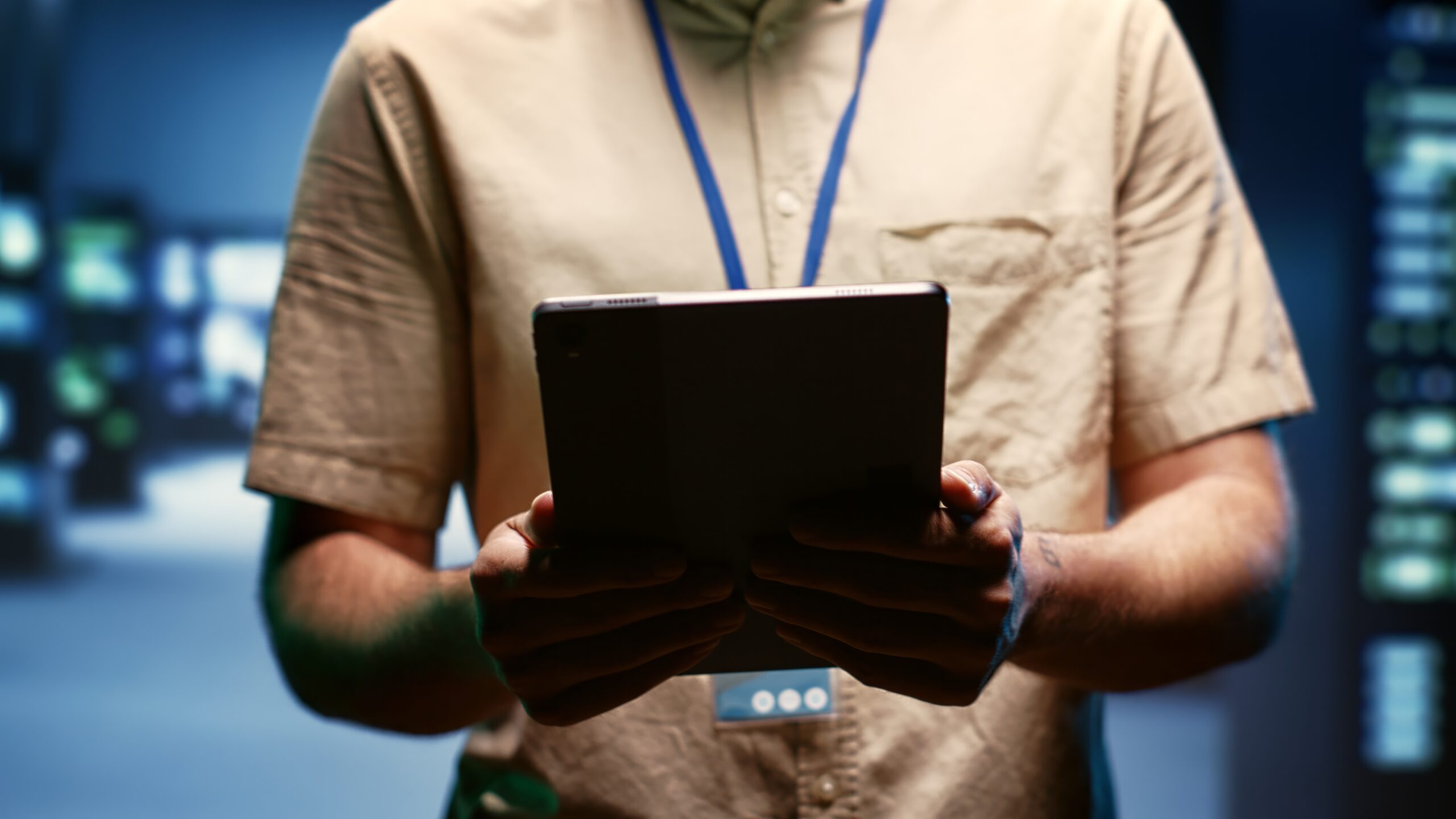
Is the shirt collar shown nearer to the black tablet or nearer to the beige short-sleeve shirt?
the beige short-sleeve shirt

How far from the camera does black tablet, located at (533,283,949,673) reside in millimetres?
555

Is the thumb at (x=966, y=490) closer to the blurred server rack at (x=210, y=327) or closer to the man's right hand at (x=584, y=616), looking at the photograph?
the man's right hand at (x=584, y=616)

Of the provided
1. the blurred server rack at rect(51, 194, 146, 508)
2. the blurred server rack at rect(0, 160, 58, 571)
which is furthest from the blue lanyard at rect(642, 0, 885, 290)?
the blurred server rack at rect(0, 160, 58, 571)

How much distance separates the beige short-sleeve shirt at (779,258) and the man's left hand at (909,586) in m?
0.24

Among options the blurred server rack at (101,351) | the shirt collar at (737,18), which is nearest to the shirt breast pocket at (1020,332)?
the shirt collar at (737,18)

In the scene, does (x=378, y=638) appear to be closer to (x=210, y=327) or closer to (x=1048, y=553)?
(x=1048, y=553)

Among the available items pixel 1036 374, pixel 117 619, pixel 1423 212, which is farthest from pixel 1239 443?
pixel 117 619

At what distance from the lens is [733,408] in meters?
0.59

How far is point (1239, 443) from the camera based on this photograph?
943mm

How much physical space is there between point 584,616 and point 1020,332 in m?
0.52

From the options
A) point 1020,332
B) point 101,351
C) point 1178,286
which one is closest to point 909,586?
point 1020,332

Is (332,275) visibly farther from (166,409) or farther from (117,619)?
(117,619)

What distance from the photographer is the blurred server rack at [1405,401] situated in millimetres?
2707

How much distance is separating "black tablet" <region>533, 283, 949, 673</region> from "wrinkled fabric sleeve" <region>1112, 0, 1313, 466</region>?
46cm
